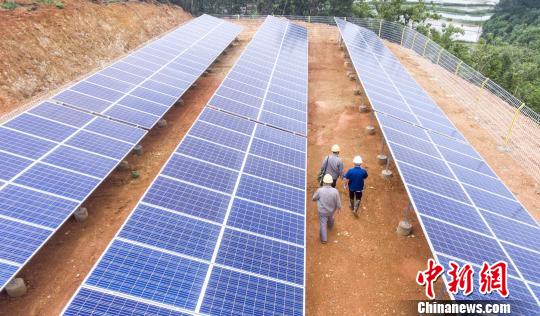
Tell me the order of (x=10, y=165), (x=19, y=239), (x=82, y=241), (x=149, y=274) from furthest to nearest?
(x=82, y=241)
(x=10, y=165)
(x=19, y=239)
(x=149, y=274)

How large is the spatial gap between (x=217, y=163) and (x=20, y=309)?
668cm

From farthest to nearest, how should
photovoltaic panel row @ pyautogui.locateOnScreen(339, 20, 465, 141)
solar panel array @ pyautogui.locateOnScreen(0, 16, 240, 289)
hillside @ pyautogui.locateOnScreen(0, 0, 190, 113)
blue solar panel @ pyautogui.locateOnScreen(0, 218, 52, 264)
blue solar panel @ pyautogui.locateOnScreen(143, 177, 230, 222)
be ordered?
1. hillside @ pyautogui.locateOnScreen(0, 0, 190, 113)
2. photovoltaic panel row @ pyautogui.locateOnScreen(339, 20, 465, 141)
3. blue solar panel @ pyautogui.locateOnScreen(143, 177, 230, 222)
4. solar panel array @ pyautogui.locateOnScreen(0, 16, 240, 289)
5. blue solar panel @ pyautogui.locateOnScreen(0, 218, 52, 264)

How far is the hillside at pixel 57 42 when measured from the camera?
72.3 ft

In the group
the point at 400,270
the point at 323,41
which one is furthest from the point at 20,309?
the point at 323,41

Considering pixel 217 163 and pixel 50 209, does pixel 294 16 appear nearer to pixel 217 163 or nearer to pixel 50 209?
pixel 217 163

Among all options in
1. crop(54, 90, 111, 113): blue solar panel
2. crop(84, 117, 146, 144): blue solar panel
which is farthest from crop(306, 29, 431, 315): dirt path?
crop(54, 90, 111, 113): blue solar panel

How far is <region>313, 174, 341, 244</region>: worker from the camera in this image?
1210 centimetres

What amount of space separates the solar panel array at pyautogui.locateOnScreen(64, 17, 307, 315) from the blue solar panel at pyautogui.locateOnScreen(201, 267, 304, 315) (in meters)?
0.02

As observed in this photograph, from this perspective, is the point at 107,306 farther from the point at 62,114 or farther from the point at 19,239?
the point at 62,114

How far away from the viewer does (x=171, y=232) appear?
367 inches

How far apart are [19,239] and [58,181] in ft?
8.09

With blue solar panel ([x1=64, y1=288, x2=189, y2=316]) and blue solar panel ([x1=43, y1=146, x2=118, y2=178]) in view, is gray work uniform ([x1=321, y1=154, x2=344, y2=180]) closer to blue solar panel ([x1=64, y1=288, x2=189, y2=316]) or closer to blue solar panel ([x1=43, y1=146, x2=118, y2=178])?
blue solar panel ([x1=43, y1=146, x2=118, y2=178])

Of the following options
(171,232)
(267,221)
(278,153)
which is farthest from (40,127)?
(267,221)

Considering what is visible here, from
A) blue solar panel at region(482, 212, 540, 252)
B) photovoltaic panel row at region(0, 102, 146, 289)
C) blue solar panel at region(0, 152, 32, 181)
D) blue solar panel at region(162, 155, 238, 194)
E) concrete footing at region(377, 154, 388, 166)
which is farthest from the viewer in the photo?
concrete footing at region(377, 154, 388, 166)
